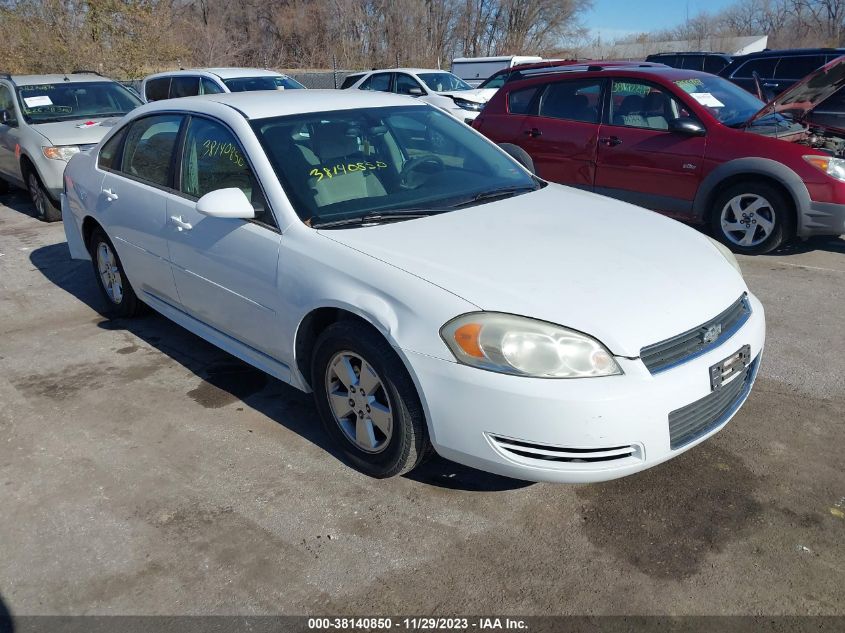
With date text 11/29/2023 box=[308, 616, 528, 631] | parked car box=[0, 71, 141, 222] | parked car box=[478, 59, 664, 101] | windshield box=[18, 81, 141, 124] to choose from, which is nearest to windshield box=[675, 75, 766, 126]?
parked car box=[478, 59, 664, 101]

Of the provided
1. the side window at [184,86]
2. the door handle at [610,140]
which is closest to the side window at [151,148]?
the door handle at [610,140]

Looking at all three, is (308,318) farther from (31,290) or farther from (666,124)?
(666,124)

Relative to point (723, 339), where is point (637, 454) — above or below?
below

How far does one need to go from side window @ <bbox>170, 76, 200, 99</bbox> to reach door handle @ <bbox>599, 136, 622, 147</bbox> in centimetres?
786

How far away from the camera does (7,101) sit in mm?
9531

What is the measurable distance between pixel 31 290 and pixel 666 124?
5.93m

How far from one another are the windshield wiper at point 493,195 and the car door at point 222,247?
971mm

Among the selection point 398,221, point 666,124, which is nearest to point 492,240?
point 398,221

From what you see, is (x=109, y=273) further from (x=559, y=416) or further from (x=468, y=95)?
(x=468, y=95)

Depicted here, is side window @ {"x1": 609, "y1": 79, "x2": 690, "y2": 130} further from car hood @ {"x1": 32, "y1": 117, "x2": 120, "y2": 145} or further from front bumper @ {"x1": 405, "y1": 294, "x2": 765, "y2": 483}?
car hood @ {"x1": 32, "y1": 117, "x2": 120, "y2": 145}

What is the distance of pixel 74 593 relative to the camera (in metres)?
2.70

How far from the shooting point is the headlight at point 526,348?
2.68 m

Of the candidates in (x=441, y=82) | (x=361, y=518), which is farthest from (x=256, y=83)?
(x=361, y=518)

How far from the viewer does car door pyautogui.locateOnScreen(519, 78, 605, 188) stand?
7.35 m
